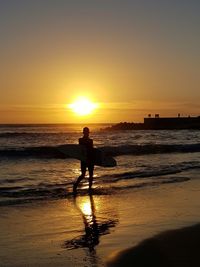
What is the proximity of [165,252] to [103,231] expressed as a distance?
6.46ft

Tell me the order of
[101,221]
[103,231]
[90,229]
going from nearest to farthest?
1. [103,231]
2. [90,229]
3. [101,221]

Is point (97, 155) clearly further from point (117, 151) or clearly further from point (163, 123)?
point (163, 123)

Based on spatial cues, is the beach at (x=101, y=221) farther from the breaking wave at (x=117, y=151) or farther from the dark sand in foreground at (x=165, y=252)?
the breaking wave at (x=117, y=151)

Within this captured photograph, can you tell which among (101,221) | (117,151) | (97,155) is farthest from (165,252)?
(117,151)

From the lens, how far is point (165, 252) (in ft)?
26.0

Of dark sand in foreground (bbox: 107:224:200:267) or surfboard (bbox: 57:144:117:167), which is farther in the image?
surfboard (bbox: 57:144:117:167)

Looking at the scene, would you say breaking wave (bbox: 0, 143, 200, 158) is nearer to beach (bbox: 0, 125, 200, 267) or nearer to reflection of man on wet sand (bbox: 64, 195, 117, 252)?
beach (bbox: 0, 125, 200, 267)

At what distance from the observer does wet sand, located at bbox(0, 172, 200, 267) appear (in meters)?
7.67

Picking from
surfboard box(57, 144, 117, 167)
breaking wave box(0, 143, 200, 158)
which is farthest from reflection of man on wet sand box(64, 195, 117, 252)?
breaking wave box(0, 143, 200, 158)

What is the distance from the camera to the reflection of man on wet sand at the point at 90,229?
338 inches

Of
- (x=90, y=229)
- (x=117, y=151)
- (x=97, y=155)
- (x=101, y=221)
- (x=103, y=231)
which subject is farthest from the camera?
(x=117, y=151)

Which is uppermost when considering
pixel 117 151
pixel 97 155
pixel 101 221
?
pixel 97 155

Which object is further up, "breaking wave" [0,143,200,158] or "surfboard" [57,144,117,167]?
"surfboard" [57,144,117,167]

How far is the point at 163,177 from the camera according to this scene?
64.4 ft
